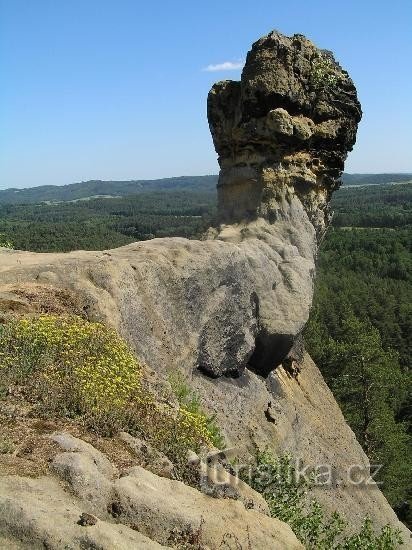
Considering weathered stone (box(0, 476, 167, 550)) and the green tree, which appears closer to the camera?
weathered stone (box(0, 476, 167, 550))

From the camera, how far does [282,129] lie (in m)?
16.8

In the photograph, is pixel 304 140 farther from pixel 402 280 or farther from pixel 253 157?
pixel 402 280

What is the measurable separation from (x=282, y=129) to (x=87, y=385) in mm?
12075

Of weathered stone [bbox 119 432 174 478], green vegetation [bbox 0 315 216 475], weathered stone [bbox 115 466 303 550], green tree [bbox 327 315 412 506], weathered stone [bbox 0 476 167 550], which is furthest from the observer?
green tree [bbox 327 315 412 506]

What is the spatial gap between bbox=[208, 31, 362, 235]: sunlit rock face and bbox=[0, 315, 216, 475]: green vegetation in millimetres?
10511

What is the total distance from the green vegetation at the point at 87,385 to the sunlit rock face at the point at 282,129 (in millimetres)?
10511

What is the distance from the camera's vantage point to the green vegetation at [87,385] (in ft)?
21.9

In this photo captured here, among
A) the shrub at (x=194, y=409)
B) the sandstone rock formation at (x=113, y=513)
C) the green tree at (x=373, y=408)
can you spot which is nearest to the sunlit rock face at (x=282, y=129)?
the shrub at (x=194, y=409)

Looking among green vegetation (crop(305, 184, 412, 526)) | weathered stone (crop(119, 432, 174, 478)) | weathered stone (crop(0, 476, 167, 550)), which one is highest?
weathered stone (crop(0, 476, 167, 550))

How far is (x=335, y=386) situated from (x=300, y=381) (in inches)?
489

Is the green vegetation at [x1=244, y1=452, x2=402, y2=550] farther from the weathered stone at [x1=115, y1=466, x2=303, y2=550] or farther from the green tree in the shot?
the green tree

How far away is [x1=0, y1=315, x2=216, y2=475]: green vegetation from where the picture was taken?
6.69 meters

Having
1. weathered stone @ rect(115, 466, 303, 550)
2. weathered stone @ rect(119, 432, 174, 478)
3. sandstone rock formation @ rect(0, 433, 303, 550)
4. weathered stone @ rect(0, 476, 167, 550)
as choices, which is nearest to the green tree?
weathered stone @ rect(115, 466, 303, 550)

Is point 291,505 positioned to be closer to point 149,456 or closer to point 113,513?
point 149,456
